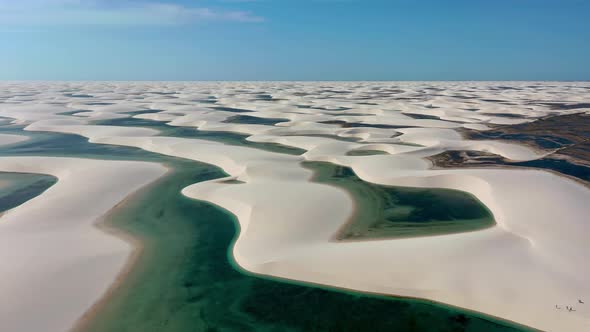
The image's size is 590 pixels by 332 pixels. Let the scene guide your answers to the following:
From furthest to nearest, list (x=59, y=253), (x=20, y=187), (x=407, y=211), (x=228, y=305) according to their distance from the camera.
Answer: (x=20, y=187)
(x=407, y=211)
(x=59, y=253)
(x=228, y=305)

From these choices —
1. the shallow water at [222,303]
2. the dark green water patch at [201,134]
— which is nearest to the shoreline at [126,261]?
the shallow water at [222,303]

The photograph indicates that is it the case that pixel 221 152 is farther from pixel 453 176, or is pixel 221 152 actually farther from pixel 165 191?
pixel 453 176

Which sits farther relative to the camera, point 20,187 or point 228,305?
point 20,187

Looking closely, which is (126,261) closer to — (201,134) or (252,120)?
(201,134)

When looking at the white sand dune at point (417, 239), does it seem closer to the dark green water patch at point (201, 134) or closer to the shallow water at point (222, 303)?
the shallow water at point (222, 303)

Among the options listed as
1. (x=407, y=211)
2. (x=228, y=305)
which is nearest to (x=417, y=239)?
(x=407, y=211)

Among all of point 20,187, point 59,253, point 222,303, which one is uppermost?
point 59,253

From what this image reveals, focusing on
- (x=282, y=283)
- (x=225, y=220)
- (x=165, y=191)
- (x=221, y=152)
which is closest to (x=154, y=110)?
(x=221, y=152)
